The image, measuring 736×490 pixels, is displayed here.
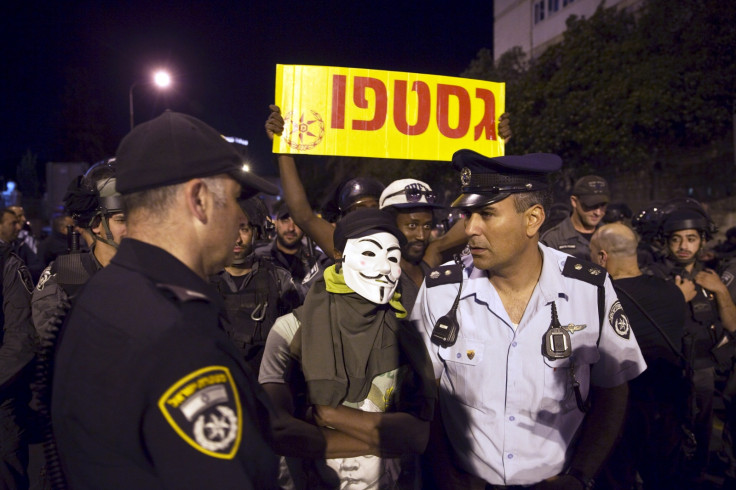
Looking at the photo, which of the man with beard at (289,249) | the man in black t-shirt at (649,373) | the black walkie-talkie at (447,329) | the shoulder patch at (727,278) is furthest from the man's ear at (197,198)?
the shoulder patch at (727,278)

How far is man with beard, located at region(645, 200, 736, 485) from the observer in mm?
4344

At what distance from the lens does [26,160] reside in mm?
68875

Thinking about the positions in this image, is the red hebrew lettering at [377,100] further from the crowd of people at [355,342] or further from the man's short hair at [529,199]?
the man's short hair at [529,199]

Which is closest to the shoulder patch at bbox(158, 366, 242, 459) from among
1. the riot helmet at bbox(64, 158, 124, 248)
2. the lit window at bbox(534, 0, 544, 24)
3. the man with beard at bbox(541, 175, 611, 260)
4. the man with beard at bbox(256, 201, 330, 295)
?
the riot helmet at bbox(64, 158, 124, 248)

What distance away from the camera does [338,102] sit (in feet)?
15.4

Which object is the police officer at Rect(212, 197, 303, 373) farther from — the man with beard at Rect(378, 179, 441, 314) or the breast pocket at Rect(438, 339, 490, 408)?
the breast pocket at Rect(438, 339, 490, 408)

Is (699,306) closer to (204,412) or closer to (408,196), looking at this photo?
(408,196)

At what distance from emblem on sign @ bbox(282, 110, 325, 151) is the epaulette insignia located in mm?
3219

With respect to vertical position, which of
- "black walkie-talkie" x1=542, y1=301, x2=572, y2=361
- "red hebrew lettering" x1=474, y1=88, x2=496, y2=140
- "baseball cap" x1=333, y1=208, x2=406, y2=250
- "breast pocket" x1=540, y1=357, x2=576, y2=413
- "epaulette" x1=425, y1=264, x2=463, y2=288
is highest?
"red hebrew lettering" x1=474, y1=88, x2=496, y2=140

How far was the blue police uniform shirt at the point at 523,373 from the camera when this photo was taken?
2.54 meters

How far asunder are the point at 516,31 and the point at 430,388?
147 feet

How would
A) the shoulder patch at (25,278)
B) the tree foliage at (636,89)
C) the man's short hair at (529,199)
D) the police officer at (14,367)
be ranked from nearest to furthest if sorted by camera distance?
the man's short hair at (529,199)
the police officer at (14,367)
the shoulder patch at (25,278)
the tree foliage at (636,89)

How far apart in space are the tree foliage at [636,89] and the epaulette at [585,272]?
18.6 metres

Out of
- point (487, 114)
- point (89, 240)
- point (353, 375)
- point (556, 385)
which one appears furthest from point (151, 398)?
point (487, 114)
